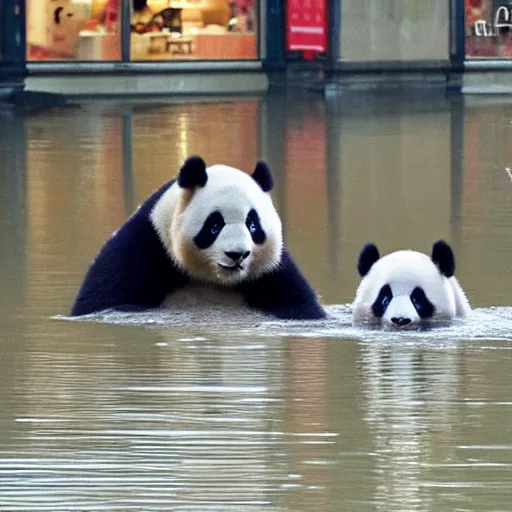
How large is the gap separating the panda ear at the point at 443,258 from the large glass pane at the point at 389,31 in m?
17.8

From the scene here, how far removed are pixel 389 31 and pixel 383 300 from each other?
18237mm

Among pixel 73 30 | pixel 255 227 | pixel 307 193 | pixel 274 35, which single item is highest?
pixel 73 30

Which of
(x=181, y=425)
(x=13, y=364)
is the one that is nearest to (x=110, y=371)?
(x=13, y=364)

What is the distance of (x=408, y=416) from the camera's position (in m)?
6.17

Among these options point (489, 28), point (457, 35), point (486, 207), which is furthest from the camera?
point (489, 28)

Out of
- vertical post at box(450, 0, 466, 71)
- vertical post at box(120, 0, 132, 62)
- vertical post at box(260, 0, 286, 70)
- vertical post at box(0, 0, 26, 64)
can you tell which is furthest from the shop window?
vertical post at box(0, 0, 26, 64)

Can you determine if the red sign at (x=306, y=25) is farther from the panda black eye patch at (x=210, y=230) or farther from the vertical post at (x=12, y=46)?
the panda black eye patch at (x=210, y=230)

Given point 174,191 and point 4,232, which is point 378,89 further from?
point 174,191

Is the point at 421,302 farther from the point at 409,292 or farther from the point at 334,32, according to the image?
the point at 334,32

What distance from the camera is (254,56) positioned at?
1089 inches

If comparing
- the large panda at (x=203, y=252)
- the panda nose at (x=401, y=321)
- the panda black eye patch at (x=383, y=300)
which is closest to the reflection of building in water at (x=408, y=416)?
the panda nose at (x=401, y=321)

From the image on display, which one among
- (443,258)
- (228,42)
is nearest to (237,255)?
(443,258)

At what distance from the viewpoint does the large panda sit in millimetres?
7848

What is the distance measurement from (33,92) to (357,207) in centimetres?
1299
